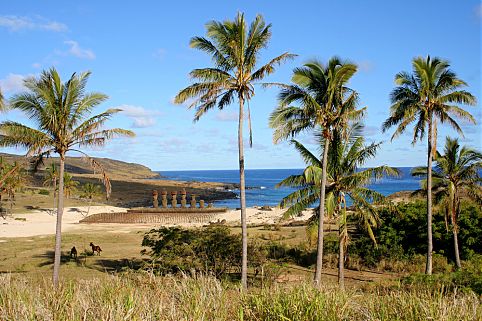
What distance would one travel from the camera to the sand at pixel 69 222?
47.5 metres

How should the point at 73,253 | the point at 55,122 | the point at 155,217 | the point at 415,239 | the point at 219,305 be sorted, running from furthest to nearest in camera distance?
the point at 155,217 < the point at 73,253 < the point at 415,239 < the point at 55,122 < the point at 219,305

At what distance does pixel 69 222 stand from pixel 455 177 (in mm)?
48338

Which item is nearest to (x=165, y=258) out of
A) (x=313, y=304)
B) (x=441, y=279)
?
(x=441, y=279)

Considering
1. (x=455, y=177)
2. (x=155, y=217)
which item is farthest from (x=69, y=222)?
(x=455, y=177)

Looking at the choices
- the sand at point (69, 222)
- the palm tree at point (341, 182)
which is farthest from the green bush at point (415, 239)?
the sand at point (69, 222)

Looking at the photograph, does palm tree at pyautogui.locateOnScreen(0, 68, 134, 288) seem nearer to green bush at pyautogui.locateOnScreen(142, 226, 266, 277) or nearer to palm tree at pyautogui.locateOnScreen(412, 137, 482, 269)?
green bush at pyautogui.locateOnScreen(142, 226, 266, 277)

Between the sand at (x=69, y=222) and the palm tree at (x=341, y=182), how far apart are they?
61.9 feet

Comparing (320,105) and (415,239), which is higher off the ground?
(320,105)

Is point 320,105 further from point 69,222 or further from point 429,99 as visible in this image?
point 69,222

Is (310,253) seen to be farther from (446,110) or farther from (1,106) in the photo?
(1,106)

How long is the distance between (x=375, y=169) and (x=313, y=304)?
1353cm

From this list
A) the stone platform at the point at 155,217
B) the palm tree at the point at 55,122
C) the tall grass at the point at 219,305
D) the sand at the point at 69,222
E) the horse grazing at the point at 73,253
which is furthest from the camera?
the stone platform at the point at 155,217

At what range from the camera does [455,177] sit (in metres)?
25.1

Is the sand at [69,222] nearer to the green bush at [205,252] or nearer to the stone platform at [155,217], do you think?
the stone platform at [155,217]
